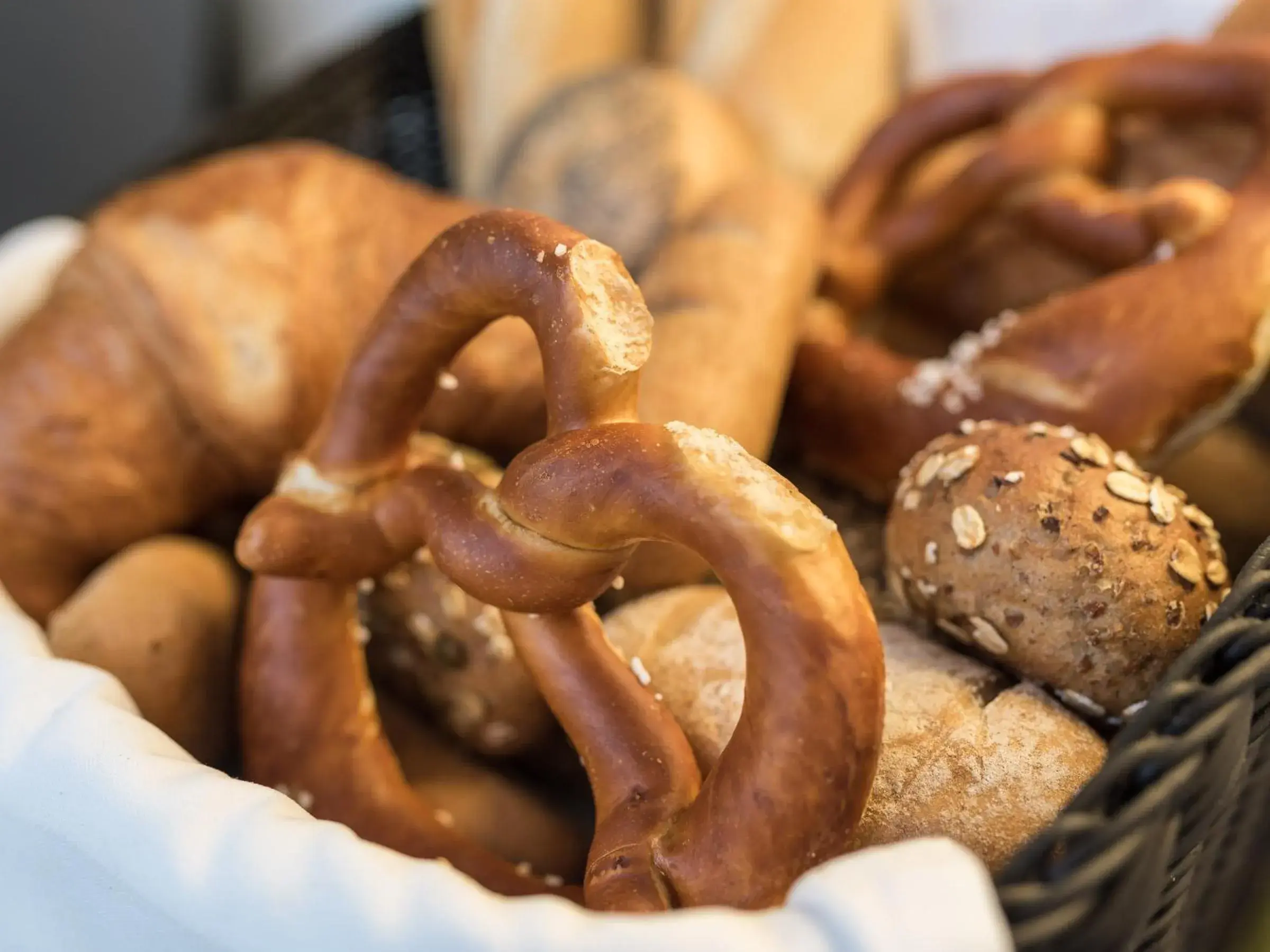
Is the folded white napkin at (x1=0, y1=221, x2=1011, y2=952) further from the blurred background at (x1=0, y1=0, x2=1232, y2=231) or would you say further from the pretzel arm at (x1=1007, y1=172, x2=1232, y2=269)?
the blurred background at (x1=0, y1=0, x2=1232, y2=231)

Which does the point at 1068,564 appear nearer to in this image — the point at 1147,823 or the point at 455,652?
the point at 1147,823

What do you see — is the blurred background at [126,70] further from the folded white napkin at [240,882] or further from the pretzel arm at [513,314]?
the folded white napkin at [240,882]

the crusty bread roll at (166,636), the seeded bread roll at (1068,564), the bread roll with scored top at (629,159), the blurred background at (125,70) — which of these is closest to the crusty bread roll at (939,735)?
the seeded bread roll at (1068,564)

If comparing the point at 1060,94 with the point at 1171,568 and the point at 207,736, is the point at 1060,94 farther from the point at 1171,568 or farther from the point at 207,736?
the point at 207,736

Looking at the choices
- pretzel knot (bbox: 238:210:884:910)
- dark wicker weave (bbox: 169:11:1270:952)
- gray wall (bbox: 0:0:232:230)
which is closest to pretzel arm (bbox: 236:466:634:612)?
pretzel knot (bbox: 238:210:884:910)

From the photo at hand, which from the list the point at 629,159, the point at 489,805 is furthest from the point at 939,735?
the point at 629,159

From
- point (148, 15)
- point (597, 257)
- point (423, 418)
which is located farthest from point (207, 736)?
point (148, 15)

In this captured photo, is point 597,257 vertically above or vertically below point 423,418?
above
